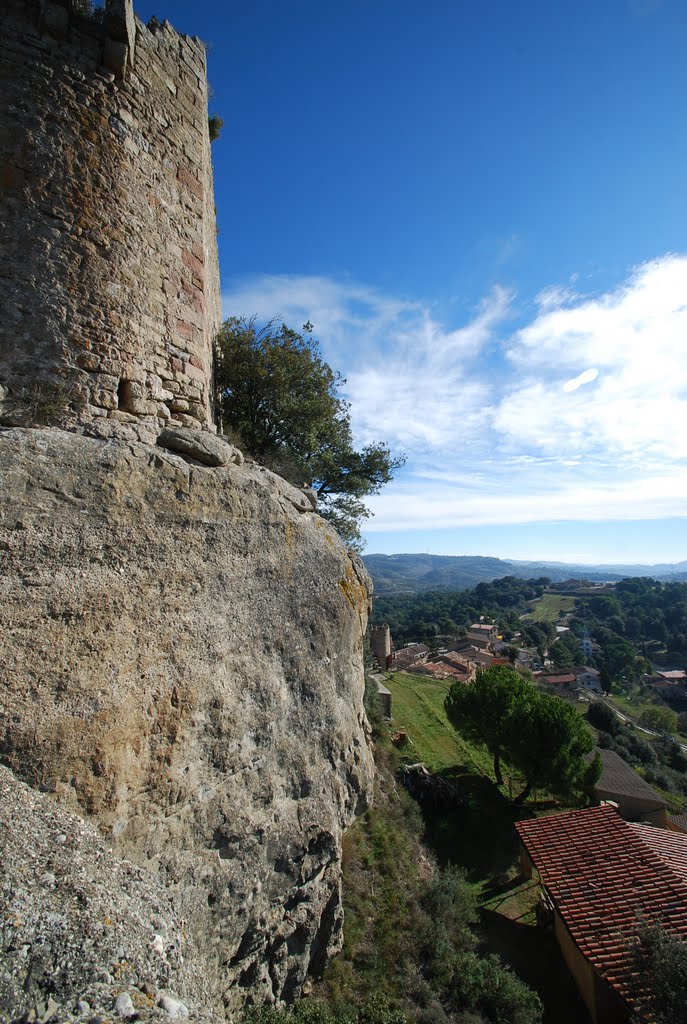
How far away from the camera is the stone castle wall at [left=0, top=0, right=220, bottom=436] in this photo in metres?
5.15

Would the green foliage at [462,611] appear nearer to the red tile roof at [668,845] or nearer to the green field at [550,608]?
the green field at [550,608]

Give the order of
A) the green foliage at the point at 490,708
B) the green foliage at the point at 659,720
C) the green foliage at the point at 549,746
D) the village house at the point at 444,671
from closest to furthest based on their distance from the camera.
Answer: the green foliage at the point at 549,746
the green foliage at the point at 490,708
the village house at the point at 444,671
the green foliage at the point at 659,720

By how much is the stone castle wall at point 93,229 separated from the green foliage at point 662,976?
11894mm

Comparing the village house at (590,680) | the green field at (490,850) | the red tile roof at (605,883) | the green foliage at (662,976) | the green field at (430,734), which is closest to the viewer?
the green foliage at (662,976)

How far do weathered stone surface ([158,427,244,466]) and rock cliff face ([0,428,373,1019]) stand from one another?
3.4 inches

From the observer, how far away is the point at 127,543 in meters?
4.87

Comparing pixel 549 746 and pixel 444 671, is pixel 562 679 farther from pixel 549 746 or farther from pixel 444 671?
pixel 549 746

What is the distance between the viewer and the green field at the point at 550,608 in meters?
132

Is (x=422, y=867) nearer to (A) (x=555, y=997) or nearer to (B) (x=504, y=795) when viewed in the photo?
(A) (x=555, y=997)

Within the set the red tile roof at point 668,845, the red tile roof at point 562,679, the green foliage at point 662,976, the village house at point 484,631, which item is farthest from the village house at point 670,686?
the green foliage at point 662,976

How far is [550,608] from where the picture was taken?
478 ft

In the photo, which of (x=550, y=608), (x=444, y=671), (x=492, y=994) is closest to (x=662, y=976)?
(x=492, y=994)

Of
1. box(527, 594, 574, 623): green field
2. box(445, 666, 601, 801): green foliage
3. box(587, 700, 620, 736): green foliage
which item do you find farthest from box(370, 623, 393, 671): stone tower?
box(527, 594, 574, 623): green field

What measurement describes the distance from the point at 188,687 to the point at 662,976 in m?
9.80
